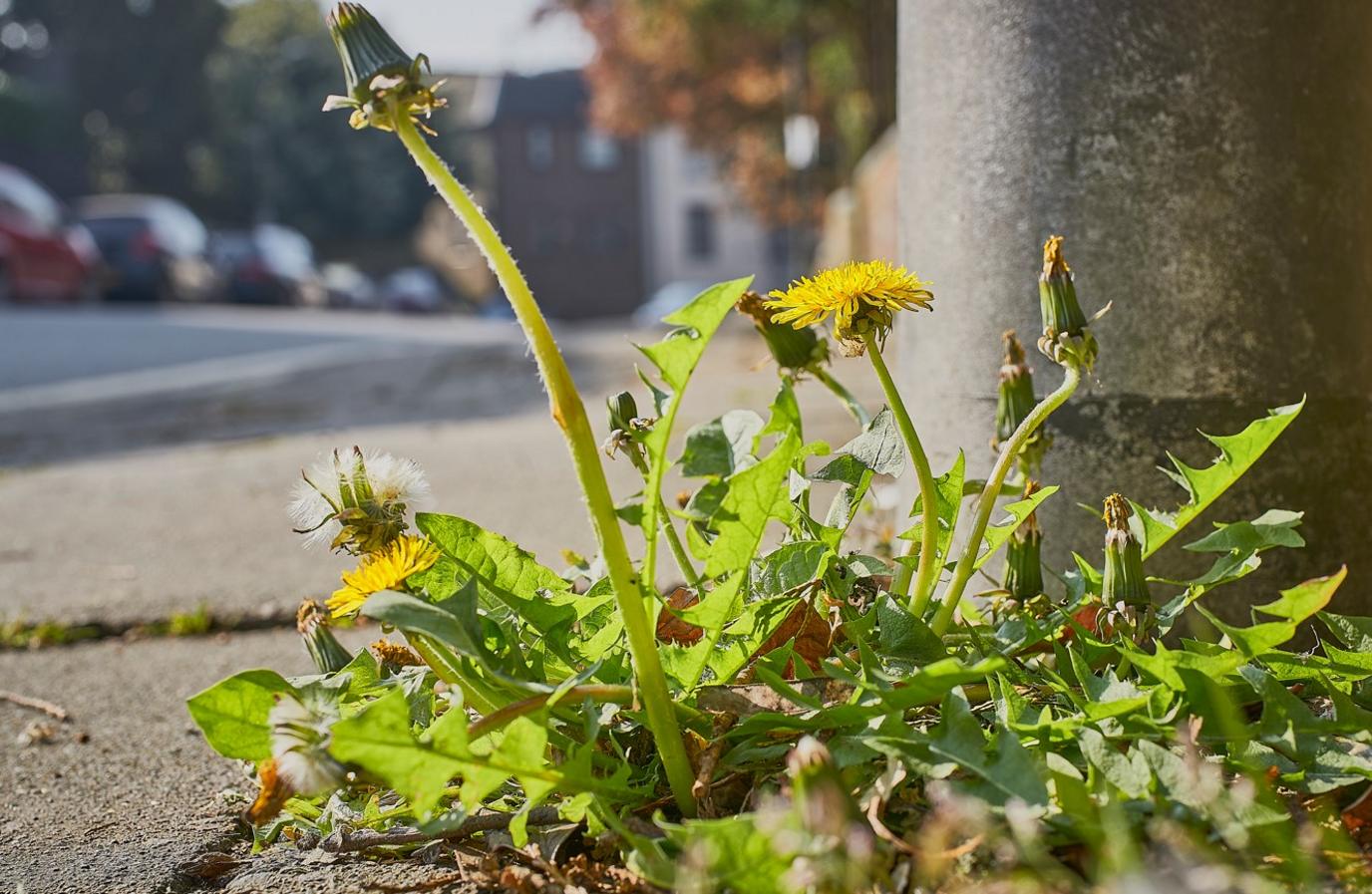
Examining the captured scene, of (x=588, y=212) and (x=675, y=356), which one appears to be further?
(x=588, y=212)

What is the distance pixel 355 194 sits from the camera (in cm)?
4547

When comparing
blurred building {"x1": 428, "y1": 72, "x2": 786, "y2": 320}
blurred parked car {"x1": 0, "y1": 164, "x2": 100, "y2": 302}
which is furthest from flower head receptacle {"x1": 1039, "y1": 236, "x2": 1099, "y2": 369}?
blurred building {"x1": 428, "y1": 72, "x2": 786, "y2": 320}

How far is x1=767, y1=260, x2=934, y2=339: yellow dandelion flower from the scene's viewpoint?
126 cm

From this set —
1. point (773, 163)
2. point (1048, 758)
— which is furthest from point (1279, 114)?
point (773, 163)

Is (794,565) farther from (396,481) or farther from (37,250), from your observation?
(37,250)

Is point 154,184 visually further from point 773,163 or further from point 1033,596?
point 1033,596

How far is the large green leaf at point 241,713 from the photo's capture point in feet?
3.90

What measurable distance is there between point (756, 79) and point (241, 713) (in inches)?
711

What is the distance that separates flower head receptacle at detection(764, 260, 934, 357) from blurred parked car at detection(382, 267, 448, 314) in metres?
41.4

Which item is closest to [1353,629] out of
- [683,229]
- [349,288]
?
[349,288]

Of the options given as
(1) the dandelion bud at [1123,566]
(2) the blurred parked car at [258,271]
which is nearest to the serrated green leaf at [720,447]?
(1) the dandelion bud at [1123,566]

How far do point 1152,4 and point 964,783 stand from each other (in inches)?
42.9

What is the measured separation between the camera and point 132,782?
66.1 inches

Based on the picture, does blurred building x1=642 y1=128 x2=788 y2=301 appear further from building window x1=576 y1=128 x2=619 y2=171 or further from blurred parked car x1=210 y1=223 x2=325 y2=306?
blurred parked car x1=210 y1=223 x2=325 y2=306
